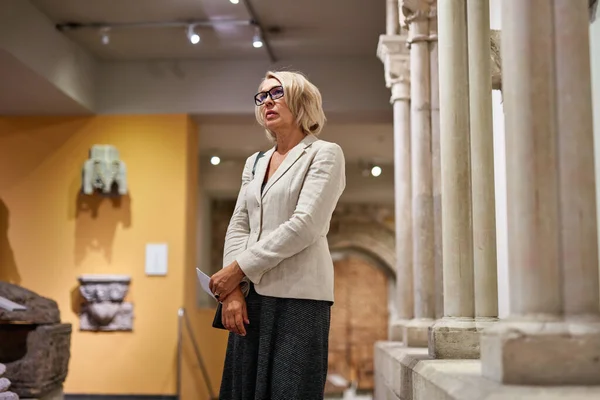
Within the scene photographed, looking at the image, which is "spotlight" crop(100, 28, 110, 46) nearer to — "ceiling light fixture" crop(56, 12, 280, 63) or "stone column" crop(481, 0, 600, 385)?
"ceiling light fixture" crop(56, 12, 280, 63)

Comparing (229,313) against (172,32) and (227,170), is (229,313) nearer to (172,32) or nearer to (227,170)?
(172,32)

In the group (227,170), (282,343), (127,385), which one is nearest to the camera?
(282,343)

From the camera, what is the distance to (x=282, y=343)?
2.39 m

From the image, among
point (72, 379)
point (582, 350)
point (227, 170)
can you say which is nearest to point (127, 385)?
point (72, 379)

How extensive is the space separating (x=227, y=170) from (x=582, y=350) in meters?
11.1

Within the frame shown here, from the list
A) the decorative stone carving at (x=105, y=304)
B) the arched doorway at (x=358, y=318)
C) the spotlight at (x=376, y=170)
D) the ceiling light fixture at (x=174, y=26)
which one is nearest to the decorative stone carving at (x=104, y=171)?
the decorative stone carving at (x=105, y=304)

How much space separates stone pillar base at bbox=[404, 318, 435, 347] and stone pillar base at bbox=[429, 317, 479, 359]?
4.47 feet

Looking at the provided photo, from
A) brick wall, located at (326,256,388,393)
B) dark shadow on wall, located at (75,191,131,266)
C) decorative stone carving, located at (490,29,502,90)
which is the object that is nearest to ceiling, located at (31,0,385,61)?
dark shadow on wall, located at (75,191,131,266)

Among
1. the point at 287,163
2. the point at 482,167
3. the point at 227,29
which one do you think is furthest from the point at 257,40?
the point at 287,163

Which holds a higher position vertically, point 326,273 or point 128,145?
point 128,145

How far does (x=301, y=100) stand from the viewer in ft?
8.61

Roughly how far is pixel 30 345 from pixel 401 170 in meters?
2.73

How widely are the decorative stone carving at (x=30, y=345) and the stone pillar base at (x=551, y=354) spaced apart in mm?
3504

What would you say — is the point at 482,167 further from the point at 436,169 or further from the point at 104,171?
the point at 104,171
